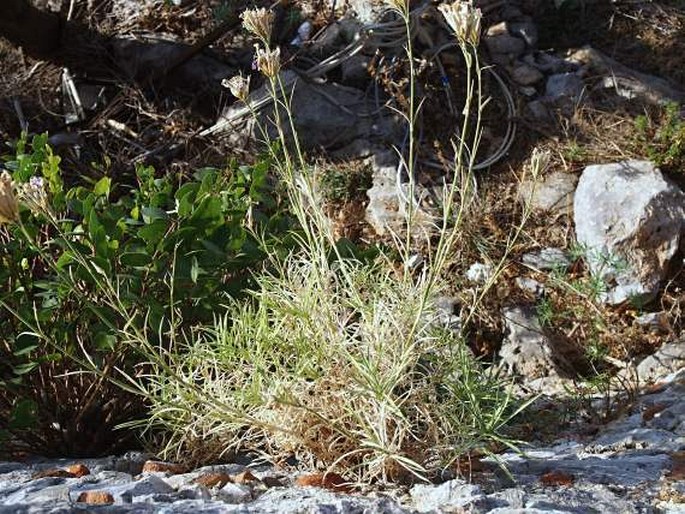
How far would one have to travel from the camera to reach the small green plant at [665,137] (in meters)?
4.86

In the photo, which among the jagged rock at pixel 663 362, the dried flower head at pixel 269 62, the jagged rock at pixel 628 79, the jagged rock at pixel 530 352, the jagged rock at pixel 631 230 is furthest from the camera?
the jagged rock at pixel 628 79

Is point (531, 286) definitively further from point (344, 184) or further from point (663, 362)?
point (344, 184)

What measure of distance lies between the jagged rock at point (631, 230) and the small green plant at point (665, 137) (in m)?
0.10

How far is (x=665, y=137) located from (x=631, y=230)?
0.57 metres

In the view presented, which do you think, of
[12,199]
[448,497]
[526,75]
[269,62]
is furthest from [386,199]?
[12,199]

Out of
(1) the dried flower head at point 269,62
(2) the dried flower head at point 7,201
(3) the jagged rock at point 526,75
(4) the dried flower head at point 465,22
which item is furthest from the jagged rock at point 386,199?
(2) the dried flower head at point 7,201

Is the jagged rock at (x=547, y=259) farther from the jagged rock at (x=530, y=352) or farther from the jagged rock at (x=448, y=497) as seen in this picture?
the jagged rock at (x=448, y=497)

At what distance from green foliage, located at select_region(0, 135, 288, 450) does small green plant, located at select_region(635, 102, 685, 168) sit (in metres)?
2.56

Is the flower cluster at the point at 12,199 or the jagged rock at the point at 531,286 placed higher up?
the flower cluster at the point at 12,199

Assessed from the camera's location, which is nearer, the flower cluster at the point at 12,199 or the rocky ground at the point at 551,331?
the flower cluster at the point at 12,199

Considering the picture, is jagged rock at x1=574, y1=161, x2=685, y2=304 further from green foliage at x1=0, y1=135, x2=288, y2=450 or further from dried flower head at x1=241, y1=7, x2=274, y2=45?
dried flower head at x1=241, y1=7, x2=274, y2=45

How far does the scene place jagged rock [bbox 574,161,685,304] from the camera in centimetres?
461

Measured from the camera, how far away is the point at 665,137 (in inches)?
194

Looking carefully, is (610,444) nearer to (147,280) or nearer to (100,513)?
(147,280)
